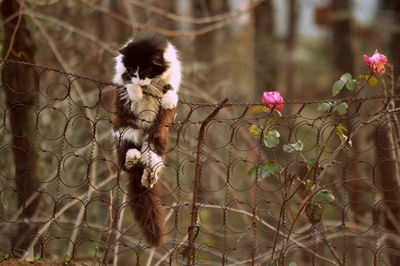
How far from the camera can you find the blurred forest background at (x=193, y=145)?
3.25 m

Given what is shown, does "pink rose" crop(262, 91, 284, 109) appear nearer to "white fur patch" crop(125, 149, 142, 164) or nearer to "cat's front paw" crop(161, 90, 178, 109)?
"cat's front paw" crop(161, 90, 178, 109)

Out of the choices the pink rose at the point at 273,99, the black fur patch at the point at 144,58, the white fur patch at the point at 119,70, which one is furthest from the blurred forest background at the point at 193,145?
the black fur patch at the point at 144,58

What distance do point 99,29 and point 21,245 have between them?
→ 166 inches

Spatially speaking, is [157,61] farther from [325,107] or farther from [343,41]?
[343,41]

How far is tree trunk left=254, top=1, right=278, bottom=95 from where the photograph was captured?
9883mm

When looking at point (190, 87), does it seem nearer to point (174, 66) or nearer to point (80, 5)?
point (80, 5)

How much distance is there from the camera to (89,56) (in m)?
6.52

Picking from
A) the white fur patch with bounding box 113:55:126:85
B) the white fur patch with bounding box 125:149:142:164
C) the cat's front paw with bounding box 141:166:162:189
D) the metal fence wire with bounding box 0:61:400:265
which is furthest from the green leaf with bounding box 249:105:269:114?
the white fur patch with bounding box 113:55:126:85

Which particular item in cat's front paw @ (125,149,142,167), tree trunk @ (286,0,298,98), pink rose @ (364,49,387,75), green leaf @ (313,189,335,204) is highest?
tree trunk @ (286,0,298,98)

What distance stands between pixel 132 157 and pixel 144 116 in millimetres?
275

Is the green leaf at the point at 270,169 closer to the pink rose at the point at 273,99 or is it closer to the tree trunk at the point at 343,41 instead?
the pink rose at the point at 273,99

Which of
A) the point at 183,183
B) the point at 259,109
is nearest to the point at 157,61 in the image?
the point at 259,109

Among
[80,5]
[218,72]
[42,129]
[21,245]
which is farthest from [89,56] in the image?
[218,72]

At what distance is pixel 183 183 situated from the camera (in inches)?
223
